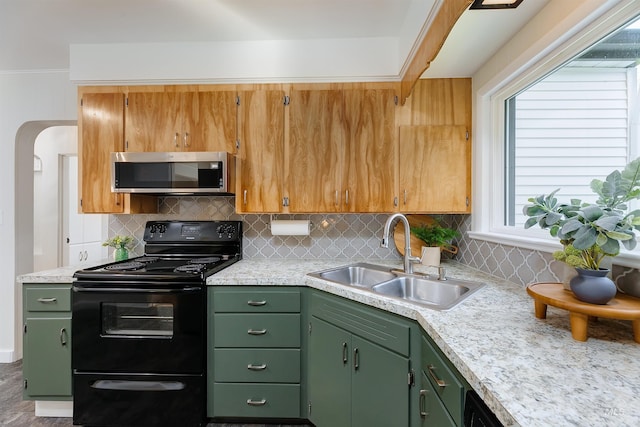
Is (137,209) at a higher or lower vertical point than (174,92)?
lower

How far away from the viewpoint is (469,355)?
0.79m

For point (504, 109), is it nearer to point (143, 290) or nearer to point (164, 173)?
point (164, 173)

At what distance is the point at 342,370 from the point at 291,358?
1.21 feet

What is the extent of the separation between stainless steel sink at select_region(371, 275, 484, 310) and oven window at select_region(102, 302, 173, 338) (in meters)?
1.24

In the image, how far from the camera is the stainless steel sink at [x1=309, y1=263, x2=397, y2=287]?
6.17 feet

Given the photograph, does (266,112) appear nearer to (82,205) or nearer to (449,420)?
(82,205)

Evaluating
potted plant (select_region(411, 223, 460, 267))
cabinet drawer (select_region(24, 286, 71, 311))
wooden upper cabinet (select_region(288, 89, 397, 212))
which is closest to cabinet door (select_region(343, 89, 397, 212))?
wooden upper cabinet (select_region(288, 89, 397, 212))

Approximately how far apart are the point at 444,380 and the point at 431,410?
19 centimetres

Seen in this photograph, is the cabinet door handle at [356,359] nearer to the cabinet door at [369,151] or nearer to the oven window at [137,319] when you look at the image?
the cabinet door at [369,151]

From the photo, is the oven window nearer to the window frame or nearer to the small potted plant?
the small potted plant

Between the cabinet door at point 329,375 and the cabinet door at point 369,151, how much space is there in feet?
2.87

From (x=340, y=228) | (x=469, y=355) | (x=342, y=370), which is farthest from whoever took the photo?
(x=340, y=228)

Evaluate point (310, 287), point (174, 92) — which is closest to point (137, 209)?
point (174, 92)

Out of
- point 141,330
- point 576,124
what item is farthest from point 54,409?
point 576,124
